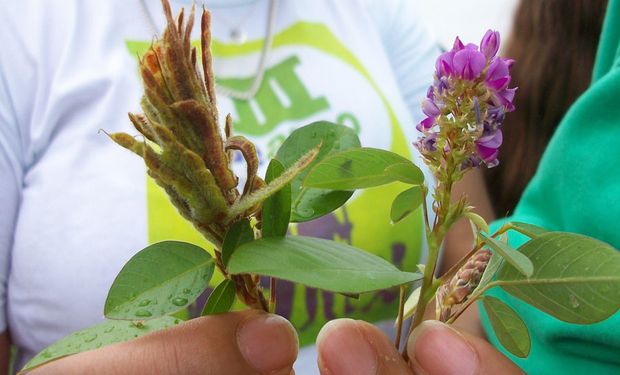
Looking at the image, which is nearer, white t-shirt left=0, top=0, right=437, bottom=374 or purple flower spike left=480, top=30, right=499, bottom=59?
purple flower spike left=480, top=30, right=499, bottom=59

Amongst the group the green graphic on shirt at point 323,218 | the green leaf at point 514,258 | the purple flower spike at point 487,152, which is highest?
the purple flower spike at point 487,152

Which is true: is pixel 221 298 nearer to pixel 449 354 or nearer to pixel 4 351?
pixel 449 354

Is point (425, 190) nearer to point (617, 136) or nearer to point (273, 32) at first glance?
point (617, 136)

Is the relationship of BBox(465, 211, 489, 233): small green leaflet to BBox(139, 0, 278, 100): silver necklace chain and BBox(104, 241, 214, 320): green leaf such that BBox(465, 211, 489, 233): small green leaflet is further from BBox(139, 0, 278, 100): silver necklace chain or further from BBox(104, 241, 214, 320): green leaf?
BBox(139, 0, 278, 100): silver necklace chain

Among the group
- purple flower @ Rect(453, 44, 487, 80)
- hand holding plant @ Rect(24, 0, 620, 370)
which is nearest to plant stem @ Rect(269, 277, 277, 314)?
hand holding plant @ Rect(24, 0, 620, 370)

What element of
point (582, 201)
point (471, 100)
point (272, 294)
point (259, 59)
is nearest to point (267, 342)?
point (272, 294)

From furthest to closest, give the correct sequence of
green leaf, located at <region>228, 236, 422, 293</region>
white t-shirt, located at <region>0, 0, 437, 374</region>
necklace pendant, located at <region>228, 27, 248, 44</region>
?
1. necklace pendant, located at <region>228, 27, 248, 44</region>
2. white t-shirt, located at <region>0, 0, 437, 374</region>
3. green leaf, located at <region>228, 236, 422, 293</region>

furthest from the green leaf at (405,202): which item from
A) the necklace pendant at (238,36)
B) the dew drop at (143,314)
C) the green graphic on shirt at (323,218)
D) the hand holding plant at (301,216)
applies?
the necklace pendant at (238,36)

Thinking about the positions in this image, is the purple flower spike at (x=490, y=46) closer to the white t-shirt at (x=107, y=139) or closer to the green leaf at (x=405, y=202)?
the green leaf at (x=405, y=202)
